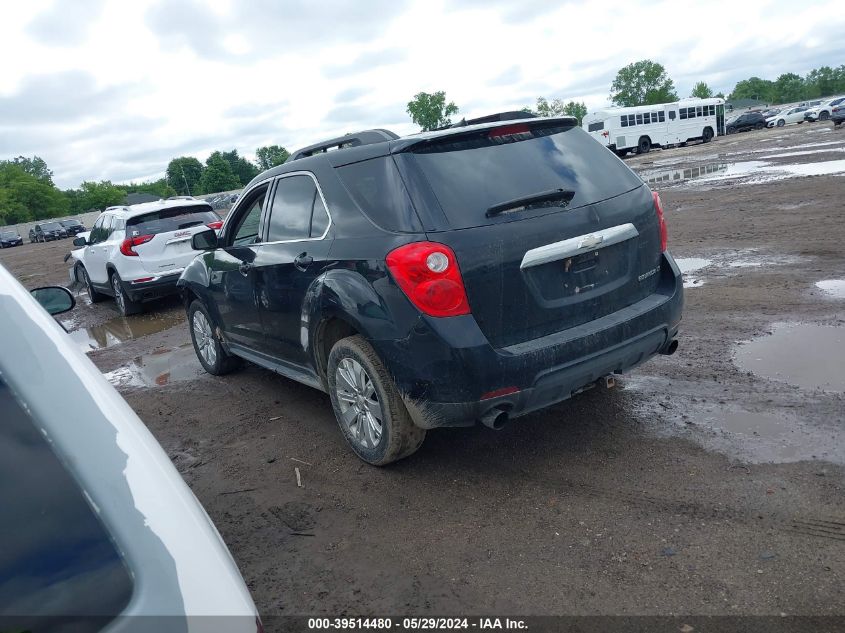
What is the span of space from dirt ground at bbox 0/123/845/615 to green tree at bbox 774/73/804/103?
14695cm

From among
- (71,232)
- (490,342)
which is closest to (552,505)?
(490,342)

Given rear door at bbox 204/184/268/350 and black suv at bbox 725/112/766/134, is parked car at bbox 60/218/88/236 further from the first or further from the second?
rear door at bbox 204/184/268/350

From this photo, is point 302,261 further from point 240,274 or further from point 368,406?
point 240,274

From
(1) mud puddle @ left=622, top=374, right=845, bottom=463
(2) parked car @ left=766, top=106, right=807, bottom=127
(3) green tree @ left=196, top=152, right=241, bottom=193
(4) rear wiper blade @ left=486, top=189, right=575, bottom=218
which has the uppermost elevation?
(3) green tree @ left=196, top=152, right=241, bottom=193

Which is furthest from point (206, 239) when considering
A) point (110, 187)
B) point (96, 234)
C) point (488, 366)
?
point (110, 187)

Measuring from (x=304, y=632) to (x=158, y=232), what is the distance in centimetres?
910

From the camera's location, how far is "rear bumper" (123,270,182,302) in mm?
10719

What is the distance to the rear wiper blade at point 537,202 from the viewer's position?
12.1 feet

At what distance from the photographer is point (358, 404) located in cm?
419

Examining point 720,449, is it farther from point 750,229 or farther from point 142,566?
point 750,229

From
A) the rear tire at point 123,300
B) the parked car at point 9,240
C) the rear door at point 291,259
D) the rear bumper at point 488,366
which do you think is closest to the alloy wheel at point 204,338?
the rear door at point 291,259

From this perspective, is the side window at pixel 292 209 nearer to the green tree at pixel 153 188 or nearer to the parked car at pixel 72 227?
the parked car at pixel 72 227

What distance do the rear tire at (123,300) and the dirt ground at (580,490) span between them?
200 inches

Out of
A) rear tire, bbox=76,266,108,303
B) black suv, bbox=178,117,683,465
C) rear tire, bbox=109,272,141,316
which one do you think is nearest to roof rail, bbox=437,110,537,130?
black suv, bbox=178,117,683,465
